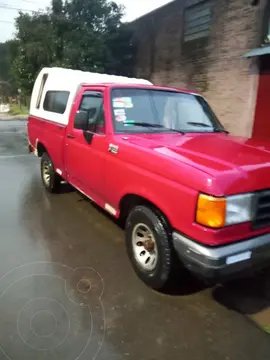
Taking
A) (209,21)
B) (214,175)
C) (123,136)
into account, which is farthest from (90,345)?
(209,21)

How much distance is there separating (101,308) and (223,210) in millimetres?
1351

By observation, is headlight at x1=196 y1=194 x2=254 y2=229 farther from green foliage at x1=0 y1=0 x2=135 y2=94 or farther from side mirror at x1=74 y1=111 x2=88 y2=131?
green foliage at x1=0 y1=0 x2=135 y2=94

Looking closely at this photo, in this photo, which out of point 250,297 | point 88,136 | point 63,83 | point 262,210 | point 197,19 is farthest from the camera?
point 197,19

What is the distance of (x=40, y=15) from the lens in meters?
15.5

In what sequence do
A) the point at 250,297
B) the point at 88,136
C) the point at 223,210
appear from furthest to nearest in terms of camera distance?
the point at 88,136 → the point at 250,297 → the point at 223,210

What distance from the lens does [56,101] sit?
537 centimetres

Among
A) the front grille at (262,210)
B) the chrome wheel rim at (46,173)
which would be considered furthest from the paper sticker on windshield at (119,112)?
the chrome wheel rim at (46,173)

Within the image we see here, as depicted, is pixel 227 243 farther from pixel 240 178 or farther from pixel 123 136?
pixel 123 136

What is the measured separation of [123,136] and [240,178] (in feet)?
4.86

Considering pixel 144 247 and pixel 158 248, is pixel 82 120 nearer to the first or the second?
pixel 144 247

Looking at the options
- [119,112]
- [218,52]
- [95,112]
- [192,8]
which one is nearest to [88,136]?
[95,112]

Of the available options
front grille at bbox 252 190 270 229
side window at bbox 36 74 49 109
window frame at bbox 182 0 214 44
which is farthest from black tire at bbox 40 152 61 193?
window frame at bbox 182 0 214 44

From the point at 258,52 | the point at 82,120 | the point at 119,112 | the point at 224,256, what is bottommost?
the point at 224,256

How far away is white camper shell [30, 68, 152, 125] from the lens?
15.8ft
